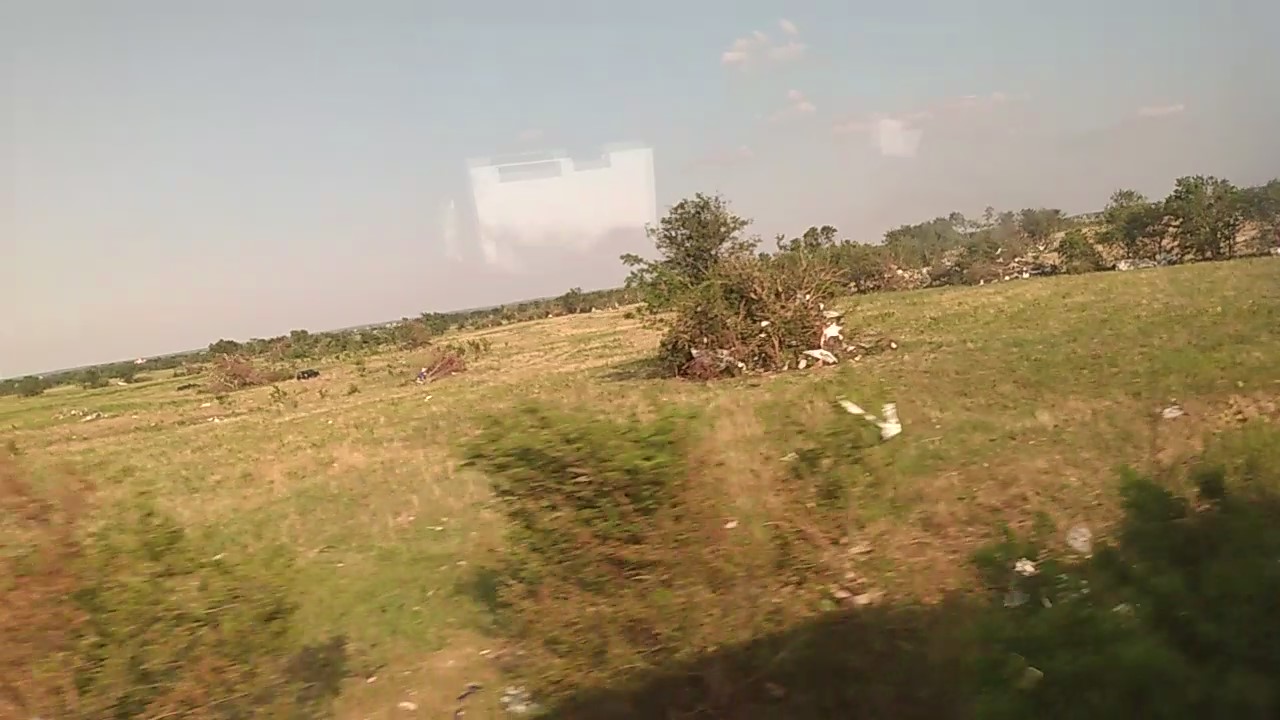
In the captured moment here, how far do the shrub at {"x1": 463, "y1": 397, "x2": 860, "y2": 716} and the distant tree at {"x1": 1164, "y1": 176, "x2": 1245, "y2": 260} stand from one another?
45.5 meters

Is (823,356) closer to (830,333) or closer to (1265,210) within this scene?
(830,333)

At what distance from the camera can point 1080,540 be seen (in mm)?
4660

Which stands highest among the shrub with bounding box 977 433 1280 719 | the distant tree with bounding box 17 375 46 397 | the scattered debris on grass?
the distant tree with bounding box 17 375 46 397

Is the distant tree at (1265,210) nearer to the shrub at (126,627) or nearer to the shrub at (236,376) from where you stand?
the shrub at (126,627)

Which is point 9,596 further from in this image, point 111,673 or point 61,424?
point 61,424

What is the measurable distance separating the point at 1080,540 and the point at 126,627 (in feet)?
17.8

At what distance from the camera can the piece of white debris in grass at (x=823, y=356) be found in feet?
66.3

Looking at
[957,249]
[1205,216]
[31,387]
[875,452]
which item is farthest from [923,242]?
[875,452]

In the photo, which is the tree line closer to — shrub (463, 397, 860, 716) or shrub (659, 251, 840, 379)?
shrub (659, 251, 840, 379)

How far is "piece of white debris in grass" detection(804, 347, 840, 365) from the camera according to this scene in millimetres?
20203

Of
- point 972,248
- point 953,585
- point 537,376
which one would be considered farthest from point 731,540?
point 972,248

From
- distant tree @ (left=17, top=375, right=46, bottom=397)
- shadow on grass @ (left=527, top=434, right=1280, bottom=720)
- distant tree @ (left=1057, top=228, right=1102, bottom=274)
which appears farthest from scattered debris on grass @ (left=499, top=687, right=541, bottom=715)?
distant tree @ (left=1057, top=228, right=1102, bottom=274)

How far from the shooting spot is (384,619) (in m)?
6.23

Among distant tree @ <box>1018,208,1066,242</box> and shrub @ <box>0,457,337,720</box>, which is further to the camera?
distant tree @ <box>1018,208,1066,242</box>
